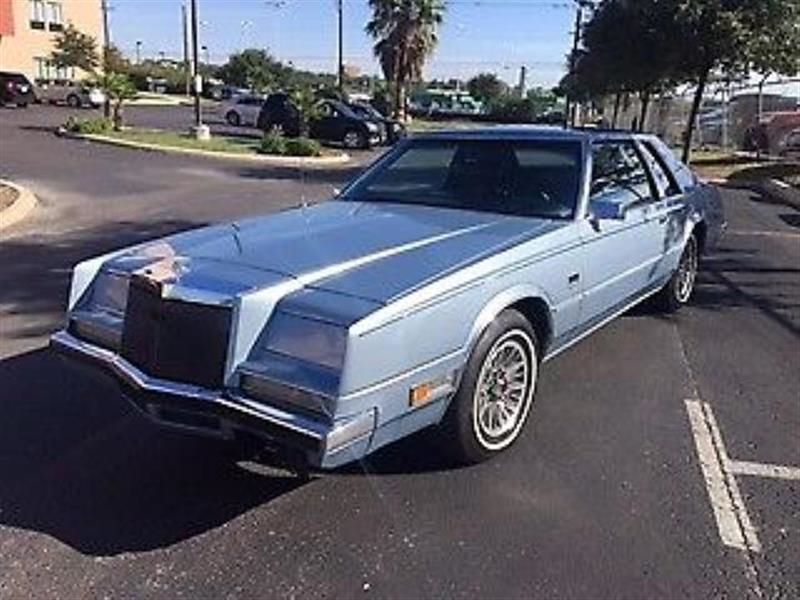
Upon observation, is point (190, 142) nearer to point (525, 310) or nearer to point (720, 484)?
point (525, 310)

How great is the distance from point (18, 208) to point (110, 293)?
8.06 metres

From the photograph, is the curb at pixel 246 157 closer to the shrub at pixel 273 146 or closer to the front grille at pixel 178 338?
the shrub at pixel 273 146

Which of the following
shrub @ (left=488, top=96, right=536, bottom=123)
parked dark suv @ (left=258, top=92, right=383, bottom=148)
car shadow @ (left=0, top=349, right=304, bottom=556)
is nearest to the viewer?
car shadow @ (left=0, top=349, right=304, bottom=556)

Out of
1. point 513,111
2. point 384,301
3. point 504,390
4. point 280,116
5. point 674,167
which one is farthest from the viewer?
point 513,111

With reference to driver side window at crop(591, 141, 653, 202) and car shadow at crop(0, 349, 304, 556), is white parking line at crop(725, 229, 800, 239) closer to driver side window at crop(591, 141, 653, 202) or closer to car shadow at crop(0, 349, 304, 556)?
driver side window at crop(591, 141, 653, 202)

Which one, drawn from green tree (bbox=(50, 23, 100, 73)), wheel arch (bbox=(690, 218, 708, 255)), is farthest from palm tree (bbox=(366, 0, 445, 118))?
wheel arch (bbox=(690, 218, 708, 255))

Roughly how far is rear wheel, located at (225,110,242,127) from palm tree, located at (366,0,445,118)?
1150cm

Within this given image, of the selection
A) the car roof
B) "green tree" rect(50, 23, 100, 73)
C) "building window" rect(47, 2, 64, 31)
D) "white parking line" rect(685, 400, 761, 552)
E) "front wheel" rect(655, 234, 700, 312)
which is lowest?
"white parking line" rect(685, 400, 761, 552)

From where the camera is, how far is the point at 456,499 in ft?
11.7

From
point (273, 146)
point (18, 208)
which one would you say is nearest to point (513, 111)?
point (273, 146)

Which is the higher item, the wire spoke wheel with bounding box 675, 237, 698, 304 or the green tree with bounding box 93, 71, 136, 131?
the green tree with bounding box 93, 71, 136, 131

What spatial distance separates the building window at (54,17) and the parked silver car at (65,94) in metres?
5.01

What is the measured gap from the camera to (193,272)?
3426 millimetres

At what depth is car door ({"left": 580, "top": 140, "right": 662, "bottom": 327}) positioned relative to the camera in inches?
182
